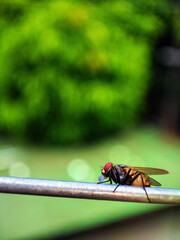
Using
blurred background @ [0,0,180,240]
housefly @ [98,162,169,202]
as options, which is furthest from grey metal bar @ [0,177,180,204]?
blurred background @ [0,0,180,240]

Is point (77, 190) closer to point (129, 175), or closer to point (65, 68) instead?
point (129, 175)

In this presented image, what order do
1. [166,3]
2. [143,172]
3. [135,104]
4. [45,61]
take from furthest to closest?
[166,3] < [135,104] < [45,61] < [143,172]

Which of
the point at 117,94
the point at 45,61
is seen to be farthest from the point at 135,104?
the point at 45,61

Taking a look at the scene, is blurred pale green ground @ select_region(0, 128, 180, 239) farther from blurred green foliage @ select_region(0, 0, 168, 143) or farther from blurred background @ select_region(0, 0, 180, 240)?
blurred green foliage @ select_region(0, 0, 168, 143)

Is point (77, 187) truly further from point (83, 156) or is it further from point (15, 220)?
point (83, 156)

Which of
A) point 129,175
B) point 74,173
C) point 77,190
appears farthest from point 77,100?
point 77,190

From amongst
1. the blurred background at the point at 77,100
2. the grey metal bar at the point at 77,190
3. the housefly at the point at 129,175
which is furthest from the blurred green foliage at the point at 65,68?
the grey metal bar at the point at 77,190
